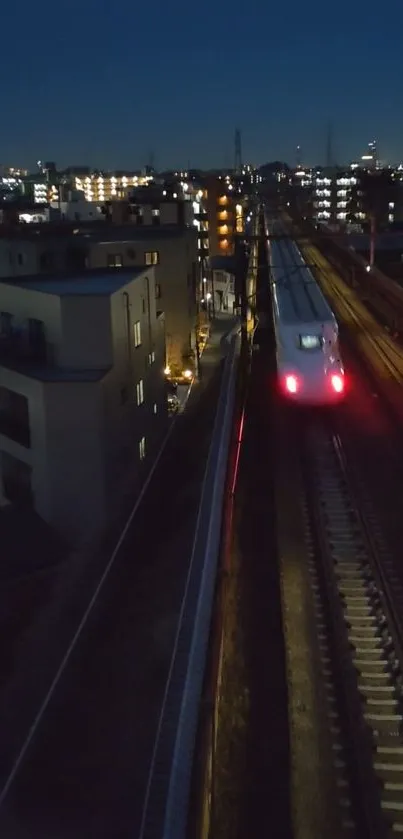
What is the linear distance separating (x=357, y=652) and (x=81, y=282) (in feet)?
24.1

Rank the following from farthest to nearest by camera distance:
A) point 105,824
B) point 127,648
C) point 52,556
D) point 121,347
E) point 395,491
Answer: point 121,347
point 52,556
point 395,491
point 127,648
point 105,824

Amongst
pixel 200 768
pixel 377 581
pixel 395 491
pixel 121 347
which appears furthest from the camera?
pixel 121 347

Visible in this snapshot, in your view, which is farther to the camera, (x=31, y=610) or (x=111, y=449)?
(x=111, y=449)

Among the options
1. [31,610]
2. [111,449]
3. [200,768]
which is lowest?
[31,610]

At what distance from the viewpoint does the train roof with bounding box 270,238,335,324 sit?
8898mm

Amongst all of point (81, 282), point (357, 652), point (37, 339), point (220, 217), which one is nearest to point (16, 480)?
point (37, 339)

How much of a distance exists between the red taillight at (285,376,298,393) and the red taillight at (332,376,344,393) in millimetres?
357

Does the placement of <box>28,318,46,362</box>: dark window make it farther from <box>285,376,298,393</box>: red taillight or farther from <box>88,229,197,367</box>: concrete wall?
<box>88,229,197,367</box>: concrete wall

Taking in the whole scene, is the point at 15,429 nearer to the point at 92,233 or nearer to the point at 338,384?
the point at 338,384

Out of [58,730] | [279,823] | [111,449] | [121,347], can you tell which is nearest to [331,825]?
[279,823]

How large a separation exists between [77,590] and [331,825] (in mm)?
4814

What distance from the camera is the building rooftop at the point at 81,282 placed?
9.93 m

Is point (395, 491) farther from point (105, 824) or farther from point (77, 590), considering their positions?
point (105, 824)

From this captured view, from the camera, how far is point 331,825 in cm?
340
